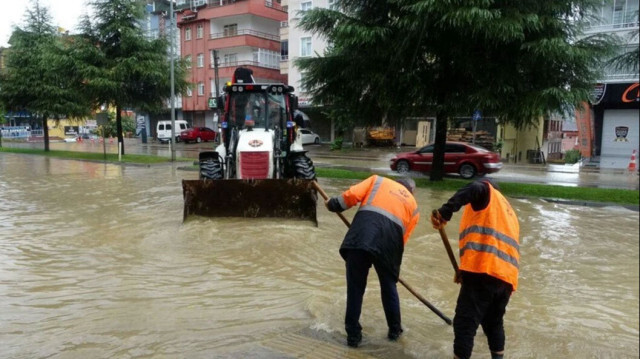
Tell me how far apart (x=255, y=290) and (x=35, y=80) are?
2851cm

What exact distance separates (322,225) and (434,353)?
5.12 m

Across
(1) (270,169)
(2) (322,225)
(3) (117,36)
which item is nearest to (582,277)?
(2) (322,225)

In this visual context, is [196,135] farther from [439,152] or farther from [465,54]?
[465,54]

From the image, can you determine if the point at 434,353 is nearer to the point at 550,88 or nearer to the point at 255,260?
the point at 255,260

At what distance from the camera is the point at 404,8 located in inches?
531

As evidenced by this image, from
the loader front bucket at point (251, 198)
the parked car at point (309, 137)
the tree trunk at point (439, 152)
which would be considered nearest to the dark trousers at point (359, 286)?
the loader front bucket at point (251, 198)

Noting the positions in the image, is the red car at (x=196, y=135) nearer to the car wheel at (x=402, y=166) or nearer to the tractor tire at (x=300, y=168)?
the car wheel at (x=402, y=166)

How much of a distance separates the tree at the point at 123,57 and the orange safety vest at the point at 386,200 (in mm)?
22272

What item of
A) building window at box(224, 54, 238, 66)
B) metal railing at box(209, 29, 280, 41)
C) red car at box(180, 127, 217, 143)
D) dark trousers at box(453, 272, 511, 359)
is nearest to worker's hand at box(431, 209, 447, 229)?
dark trousers at box(453, 272, 511, 359)

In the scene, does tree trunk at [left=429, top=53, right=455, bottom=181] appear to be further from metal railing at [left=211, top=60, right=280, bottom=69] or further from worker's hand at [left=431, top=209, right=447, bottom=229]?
metal railing at [left=211, top=60, right=280, bottom=69]

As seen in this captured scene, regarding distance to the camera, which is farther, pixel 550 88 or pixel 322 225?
pixel 550 88

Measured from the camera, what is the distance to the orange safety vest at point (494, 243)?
3.63 m

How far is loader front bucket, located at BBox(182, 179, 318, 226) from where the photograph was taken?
349 inches

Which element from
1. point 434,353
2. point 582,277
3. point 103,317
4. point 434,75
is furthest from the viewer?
point 434,75
